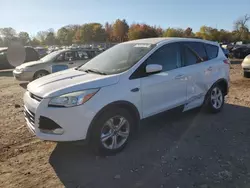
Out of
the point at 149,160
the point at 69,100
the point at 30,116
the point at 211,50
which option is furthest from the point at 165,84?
the point at 30,116

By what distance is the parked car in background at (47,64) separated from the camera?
1062cm

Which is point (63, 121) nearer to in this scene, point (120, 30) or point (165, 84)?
point (165, 84)

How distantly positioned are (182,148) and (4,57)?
1773 cm

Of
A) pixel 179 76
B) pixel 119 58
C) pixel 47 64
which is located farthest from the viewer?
pixel 47 64

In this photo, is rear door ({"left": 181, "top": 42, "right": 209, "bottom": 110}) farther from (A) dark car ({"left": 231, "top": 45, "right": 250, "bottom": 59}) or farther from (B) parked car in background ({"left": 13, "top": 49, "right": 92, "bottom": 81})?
(A) dark car ({"left": 231, "top": 45, "right": 250, "bottom": 59})

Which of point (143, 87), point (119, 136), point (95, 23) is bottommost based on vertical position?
point (119, 136)

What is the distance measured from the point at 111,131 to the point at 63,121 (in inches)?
30.0

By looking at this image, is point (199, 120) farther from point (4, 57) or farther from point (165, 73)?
A: point (4, 57)

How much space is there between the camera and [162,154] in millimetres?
3928

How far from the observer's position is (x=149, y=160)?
3744mm

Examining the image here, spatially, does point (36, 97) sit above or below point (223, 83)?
above

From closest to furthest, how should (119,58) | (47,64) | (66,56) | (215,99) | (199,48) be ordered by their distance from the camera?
1. (119,58)
2. (199,48)
3. (215,99)
4. (47,64)
5. (66,56)

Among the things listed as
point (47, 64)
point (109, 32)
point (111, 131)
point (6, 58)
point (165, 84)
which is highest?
point (109, 32)

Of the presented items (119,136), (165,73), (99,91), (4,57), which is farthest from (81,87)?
(4,57)
